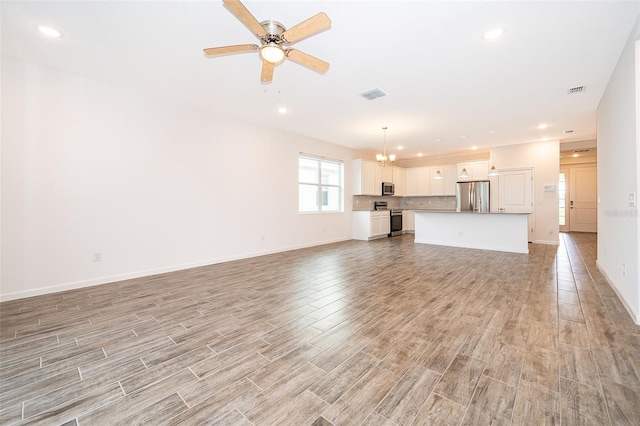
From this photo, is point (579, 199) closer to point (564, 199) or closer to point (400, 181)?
point (564, 199)

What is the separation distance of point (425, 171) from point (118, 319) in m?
9.48

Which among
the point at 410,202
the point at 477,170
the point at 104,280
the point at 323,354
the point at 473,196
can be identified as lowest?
the point at 323,354

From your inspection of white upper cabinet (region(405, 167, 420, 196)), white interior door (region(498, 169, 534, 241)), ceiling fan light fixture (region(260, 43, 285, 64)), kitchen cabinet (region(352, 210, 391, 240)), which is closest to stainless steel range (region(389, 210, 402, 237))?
kitchen cabinet (region(352, 210, 391, 240))

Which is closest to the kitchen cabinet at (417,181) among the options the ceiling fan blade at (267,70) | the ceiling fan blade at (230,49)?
the ceiling fan blade at (267,70)

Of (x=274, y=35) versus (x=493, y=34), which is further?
(x=493, y=34)

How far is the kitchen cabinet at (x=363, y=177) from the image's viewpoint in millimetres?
8195

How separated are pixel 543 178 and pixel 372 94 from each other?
239 inches

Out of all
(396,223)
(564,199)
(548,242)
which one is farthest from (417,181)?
(564,199)

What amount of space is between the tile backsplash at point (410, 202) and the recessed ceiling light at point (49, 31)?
698 cm

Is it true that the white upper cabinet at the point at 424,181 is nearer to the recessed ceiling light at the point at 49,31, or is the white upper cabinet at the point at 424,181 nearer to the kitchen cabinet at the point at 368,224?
the kitchen cabinet at the point at 368,224

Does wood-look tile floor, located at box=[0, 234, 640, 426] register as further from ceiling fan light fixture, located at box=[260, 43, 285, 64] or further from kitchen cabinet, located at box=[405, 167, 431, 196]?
kitchen cabinet, located at box=[405, 167, 431, 196]

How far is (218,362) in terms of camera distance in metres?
1.94

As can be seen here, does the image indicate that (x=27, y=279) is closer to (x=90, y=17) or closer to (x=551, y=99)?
(x=90, y=17)

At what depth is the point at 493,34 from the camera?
8.82ft
